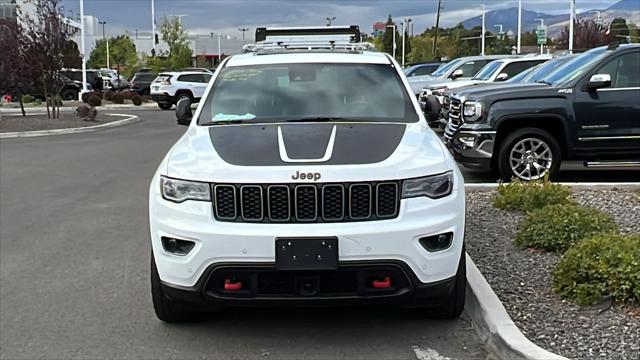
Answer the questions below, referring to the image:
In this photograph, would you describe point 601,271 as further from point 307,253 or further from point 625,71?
point 625,71

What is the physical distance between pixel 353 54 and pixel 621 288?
296 cm

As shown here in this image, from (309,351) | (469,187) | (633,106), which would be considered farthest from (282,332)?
(633,106)

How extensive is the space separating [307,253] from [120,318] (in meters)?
1.76

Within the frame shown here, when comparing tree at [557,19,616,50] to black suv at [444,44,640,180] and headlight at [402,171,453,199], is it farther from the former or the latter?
headlight at [402,171,453,199]

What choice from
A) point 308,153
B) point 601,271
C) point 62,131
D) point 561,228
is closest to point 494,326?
point 601,271

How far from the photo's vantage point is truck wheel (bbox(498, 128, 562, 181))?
9.77 metres

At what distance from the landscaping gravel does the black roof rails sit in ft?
17.2

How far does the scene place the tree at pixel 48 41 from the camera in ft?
75.0

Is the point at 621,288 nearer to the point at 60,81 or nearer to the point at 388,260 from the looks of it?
the point at 388,260

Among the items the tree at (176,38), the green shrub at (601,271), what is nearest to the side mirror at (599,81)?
the green shrub at (601,271)

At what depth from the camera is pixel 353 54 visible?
6.41 meters

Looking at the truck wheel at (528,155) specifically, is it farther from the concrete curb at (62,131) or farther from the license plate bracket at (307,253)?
the concrete curb at (62,131)

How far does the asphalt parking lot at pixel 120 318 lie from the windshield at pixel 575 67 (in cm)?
581

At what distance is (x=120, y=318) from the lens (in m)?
5.18
